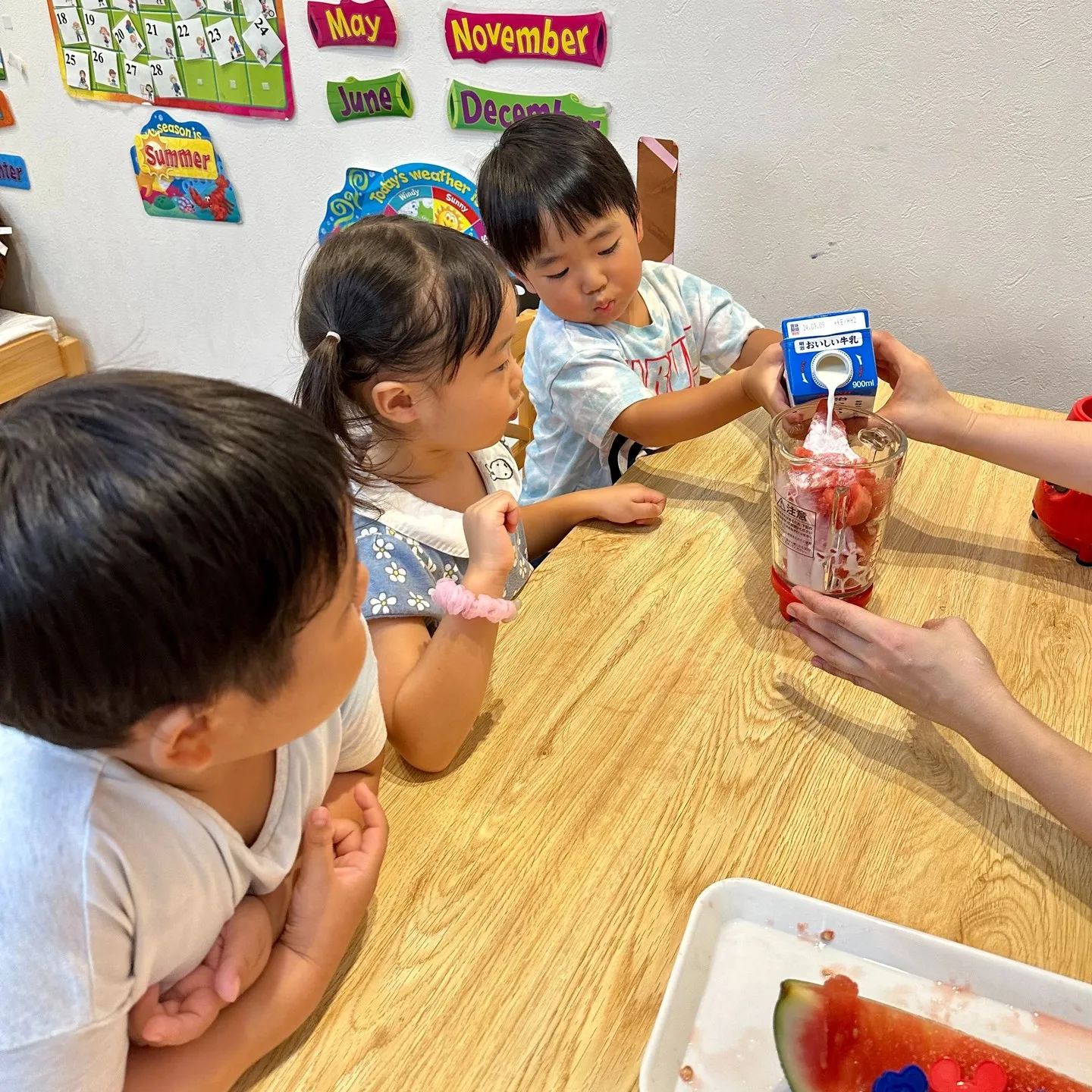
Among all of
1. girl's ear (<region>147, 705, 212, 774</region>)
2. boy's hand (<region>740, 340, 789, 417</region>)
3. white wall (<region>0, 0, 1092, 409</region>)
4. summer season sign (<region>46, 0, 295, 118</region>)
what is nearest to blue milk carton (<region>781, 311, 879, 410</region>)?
boy's hand (<region>740, 340, 789, 417</region>)

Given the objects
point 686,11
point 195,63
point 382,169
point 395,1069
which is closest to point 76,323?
point 195,63

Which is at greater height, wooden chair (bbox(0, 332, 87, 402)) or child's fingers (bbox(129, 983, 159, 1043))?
child's fingers (bbox(129, 983, 159, 1043))

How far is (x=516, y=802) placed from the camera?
0.71 m

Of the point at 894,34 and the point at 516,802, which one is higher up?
the point at 894,34

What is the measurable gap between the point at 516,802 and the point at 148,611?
36 cm

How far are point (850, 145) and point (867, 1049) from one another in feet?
4.33

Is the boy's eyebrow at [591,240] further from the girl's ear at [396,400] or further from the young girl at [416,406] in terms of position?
the girl's ear at [396,400]

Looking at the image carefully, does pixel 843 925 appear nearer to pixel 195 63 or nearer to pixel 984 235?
pixel 984 235

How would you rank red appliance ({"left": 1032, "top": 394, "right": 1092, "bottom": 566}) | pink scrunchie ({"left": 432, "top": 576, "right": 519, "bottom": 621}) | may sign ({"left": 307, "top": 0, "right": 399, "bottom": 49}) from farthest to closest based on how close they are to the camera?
may sign ({"left": 307, "top": 0, "right": 399, "bottom": 49})
red appliance ({"left": 1032, "top": 394, "right": 1092, "bottom": 566})
pink scrunchie ({"left": 432, "top": 576, "right": 519, "bottom": 621})

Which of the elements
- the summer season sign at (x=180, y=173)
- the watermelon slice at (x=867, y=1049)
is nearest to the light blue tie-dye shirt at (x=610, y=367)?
the watermelon slice at (x=867, y=1049)

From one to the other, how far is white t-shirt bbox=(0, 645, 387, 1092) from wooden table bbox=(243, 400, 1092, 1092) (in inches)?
4.4

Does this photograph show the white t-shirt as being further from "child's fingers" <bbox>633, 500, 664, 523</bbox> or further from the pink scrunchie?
"child's fingers" <bbox>633, 500, 664, 523</bbox>

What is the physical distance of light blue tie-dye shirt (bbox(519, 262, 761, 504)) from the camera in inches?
50.1

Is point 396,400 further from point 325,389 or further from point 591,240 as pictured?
point 591,240
